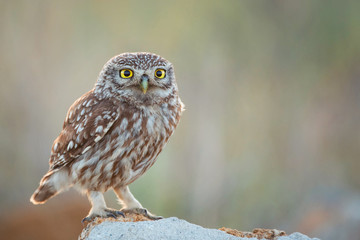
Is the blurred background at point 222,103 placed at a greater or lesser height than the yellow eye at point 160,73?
greater

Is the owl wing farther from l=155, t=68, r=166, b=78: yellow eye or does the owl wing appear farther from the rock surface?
the rock surface

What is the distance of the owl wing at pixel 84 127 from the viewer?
2.72 meters

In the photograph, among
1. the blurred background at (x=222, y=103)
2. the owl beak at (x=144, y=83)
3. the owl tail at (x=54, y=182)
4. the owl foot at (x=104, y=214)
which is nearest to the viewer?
the owl beak at (x=144, y=83)

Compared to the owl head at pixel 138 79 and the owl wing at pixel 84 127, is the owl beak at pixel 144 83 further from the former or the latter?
the owl wing at pixel 84 127

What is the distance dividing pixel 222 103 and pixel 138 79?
5374mm

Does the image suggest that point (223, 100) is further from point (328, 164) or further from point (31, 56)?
point (31, 56)

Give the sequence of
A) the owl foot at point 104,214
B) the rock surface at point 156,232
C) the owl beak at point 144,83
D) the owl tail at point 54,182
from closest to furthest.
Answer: the rock surface at point 156,232, the owl beak at point 144,83, the owl foot at point 104,214, the owl tail at point 54,182

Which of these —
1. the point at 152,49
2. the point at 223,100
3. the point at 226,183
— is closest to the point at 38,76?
the point at 152,49

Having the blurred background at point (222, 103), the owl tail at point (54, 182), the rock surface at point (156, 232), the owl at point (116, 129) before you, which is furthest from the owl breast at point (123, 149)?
the blurred background at point (222, 103)

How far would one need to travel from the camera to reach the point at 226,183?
25.5 feet

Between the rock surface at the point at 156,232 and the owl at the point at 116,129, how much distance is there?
6.4 inches

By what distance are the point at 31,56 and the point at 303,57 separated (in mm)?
4627

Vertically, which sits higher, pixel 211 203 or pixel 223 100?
pixel 223 100

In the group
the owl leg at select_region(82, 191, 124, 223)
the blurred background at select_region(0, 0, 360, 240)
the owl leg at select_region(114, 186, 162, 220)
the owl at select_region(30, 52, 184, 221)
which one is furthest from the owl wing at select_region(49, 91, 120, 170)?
the blurred background at select_region(0, 0, 360, 240)
